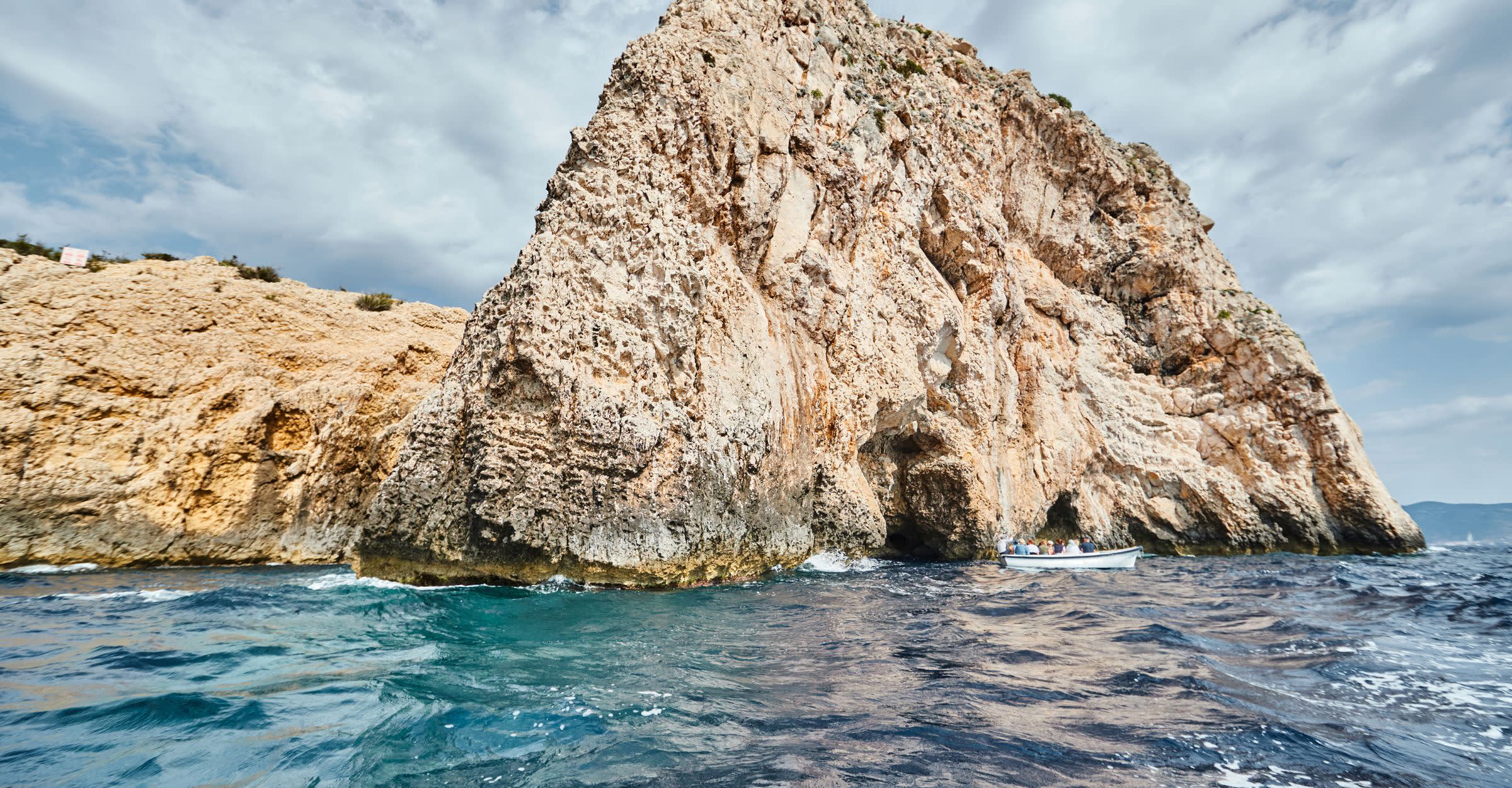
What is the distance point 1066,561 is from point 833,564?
7698 millimetres

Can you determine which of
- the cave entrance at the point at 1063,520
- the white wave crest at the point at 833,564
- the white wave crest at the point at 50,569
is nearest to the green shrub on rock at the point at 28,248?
the white wave crest at the point at 50,569

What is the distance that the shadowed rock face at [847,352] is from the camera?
12.3 meters

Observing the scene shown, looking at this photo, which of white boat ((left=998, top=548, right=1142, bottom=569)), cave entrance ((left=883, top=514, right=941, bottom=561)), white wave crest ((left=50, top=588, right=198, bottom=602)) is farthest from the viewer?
cave entrance ((left=883, top=514, right=941, bottom=561))

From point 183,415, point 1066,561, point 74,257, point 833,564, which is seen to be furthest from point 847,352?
point 74,257

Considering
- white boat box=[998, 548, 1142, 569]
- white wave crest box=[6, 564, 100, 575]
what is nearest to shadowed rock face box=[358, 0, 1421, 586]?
white boat box=[998, 548, 1142, 569]

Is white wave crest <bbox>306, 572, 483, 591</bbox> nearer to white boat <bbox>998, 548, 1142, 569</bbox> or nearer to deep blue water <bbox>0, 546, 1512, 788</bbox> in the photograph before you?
deep blue water <bbox>0, 546, 1512, 788</bbox>

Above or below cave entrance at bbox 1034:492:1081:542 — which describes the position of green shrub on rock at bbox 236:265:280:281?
above

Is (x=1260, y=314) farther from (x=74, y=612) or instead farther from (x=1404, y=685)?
(x=74, y=612)

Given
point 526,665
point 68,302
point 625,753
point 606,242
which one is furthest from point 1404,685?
point 68,302

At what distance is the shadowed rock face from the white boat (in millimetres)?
2712

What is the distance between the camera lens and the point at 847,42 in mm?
24219

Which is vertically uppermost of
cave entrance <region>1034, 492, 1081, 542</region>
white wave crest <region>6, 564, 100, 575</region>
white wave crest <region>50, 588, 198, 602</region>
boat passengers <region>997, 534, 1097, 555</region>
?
cave entrance <region>1034, 492, 1081, 542</region>

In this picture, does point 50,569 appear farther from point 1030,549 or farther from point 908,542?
point 1030,549

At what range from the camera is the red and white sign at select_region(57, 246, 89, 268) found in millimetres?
19250
